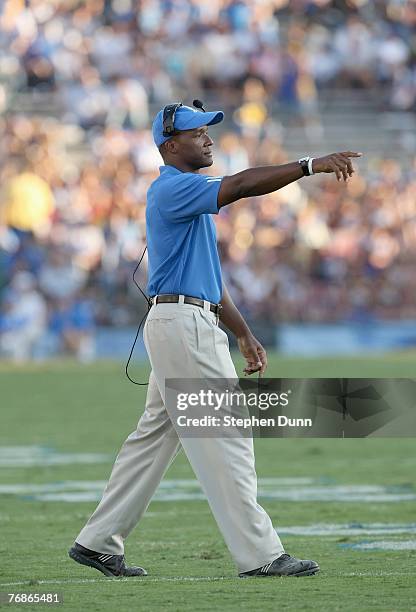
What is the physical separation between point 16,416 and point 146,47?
12210 mm

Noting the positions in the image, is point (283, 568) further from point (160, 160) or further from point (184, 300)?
point (160, 160)

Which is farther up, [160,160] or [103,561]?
[160,160]

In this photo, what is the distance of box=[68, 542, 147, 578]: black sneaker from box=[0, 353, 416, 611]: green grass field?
62 mm

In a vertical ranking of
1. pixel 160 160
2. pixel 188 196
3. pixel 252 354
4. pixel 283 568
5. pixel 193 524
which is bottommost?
pixel 193 524

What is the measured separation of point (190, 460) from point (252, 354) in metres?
0.56

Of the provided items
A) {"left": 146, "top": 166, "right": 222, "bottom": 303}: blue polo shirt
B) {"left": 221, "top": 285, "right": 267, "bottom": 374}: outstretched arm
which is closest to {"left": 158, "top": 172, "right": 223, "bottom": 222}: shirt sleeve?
{"left": 146, "top": 166, "right": 222, "bottom": 303}: blue polo shirt

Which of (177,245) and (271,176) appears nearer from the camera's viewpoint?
(271,176)

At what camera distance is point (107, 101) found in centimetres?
2495

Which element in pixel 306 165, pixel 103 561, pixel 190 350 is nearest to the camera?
pixel 306 165

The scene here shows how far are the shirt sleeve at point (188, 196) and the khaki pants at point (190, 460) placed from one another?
1.24 ft

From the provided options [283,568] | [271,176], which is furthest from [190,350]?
[283,568]

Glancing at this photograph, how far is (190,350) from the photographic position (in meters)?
6.04

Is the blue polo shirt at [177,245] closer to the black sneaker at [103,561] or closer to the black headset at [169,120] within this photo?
the black headset at [169,120]

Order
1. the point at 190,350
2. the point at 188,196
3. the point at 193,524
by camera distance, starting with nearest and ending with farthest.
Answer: the point at 188,196
the point at 190,350
the point at 193,524
